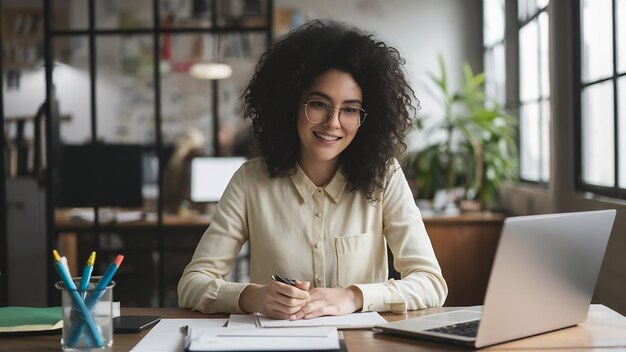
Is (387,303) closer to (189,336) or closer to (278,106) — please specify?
(189,336)

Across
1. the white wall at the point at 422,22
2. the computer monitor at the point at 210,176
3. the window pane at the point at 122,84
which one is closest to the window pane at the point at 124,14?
the window pane at the point at 122,84

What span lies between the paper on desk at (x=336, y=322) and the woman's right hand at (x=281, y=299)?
2 cm

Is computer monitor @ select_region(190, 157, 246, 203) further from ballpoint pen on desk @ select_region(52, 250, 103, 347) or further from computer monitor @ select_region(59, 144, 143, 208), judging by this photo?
ballpoint pen on desk @ select_region(52, 250, 103, 347)

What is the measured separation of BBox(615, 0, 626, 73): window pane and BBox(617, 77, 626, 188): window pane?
0.06 metres

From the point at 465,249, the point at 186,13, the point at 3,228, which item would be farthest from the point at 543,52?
the point at 3,228

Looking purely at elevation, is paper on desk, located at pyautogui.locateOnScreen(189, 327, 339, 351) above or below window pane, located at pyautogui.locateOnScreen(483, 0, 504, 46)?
below

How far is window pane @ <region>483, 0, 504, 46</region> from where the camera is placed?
5592 millimetres

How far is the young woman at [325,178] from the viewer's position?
1910 mm

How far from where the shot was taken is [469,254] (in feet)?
14.1

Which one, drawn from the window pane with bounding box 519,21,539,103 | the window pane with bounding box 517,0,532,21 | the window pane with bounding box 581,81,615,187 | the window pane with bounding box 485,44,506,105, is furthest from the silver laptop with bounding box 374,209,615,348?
the window pane with bounding box 485,44,506,105

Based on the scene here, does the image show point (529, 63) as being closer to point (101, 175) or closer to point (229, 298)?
point (101, 175)

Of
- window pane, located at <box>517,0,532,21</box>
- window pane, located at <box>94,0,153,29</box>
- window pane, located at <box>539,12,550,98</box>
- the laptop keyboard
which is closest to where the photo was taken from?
the laptop keyboard

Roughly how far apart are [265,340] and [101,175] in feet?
9.49

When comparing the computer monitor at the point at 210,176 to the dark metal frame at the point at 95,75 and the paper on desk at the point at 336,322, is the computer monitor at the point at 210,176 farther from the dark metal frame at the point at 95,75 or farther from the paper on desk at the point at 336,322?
the paper on desk at the point at 336,322
